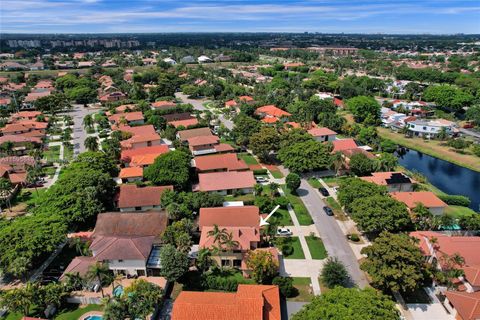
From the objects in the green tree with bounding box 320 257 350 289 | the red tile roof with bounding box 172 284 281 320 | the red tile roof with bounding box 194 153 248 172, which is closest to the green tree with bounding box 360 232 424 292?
the green tree with bounding box 320 257 350 289

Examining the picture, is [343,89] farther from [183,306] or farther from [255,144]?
[183,306]

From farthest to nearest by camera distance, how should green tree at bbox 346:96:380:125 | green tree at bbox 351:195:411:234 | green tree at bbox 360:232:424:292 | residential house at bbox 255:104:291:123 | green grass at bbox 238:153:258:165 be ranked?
1. green tree at bbox 346:96:380:125
2. residential house at bbox 255:104:291:123
3. green grass at bbox 238:153:258:165
4. green tree at bbox 351:195:411:234
5. green tree at bbox 360:232:424:292

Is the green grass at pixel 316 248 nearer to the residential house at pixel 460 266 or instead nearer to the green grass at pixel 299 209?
the green grass at pixel 299 209

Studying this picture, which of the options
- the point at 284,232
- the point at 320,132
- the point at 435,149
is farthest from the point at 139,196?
the point at 435,149

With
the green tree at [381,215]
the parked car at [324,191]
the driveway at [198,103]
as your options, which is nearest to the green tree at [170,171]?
the parked car at [324,191]

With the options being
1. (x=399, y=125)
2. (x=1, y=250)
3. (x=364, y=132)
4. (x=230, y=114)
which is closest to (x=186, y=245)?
(x=1, y=250)

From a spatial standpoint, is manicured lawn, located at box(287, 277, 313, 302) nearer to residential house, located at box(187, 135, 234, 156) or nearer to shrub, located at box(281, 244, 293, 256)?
shrub, located at box(281, 244, 293, 256)

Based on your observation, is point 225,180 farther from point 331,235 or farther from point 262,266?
point 262,266
